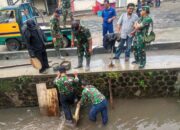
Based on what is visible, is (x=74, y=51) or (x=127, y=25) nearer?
(x=127, y=25)

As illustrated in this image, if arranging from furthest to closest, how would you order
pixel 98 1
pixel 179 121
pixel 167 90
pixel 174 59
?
pixel 98 1
pixel 174 59
pixel 167 90
pixel 179 121

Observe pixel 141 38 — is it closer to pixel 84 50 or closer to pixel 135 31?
pixel 135 31

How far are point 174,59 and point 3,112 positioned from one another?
5.81m

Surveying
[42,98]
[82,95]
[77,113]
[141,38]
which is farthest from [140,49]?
[42,98]

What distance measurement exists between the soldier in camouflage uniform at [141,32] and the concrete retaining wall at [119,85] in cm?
49

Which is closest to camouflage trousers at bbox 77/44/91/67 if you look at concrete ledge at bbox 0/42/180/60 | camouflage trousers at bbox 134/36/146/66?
camouflage trousers at bbox 134/36/146/66

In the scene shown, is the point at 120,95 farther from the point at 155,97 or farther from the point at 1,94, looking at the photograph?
the point at 1,94

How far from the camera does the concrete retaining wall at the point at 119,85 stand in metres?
8.14

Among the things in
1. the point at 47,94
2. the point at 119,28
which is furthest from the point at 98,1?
the point at 47,94

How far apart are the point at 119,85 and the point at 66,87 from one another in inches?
78.9

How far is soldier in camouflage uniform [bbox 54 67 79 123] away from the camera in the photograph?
23.1 ft

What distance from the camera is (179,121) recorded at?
705 cm

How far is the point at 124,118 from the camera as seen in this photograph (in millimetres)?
7480

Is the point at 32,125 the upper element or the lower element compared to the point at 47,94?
lower
